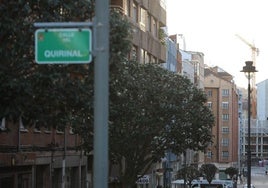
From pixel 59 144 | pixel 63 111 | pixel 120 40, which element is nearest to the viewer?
pixel 120 40

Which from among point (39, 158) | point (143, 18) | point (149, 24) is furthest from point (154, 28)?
point (39, 158)

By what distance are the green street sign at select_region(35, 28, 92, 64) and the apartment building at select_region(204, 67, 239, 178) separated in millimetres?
126166

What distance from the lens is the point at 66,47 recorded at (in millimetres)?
8656

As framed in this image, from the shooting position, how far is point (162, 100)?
30047mm

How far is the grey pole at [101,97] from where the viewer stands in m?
8.30

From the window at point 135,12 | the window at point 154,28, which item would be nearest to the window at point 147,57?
the window at point 154,28

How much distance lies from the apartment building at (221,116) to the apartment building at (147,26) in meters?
76.0

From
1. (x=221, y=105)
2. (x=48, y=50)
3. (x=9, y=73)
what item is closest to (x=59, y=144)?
(x=9, y=73)

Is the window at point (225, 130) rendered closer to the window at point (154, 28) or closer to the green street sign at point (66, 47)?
the window at point (154, 28)

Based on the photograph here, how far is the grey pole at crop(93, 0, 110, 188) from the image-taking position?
8.30 m

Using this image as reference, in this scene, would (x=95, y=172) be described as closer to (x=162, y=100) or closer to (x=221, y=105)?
(x=162, y=100)

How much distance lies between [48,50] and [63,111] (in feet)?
22.5

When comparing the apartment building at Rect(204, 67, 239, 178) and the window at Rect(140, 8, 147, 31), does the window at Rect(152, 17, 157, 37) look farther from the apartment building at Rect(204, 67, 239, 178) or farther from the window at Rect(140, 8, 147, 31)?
the apartment building at Rect(204, 67, 239, 178)

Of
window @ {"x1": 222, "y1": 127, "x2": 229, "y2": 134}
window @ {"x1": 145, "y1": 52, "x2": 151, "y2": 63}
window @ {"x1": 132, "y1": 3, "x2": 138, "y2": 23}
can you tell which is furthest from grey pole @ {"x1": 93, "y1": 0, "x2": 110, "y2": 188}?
window @ {"x1": 222, "y1": 127, "x2": 229, "y2": 134}
